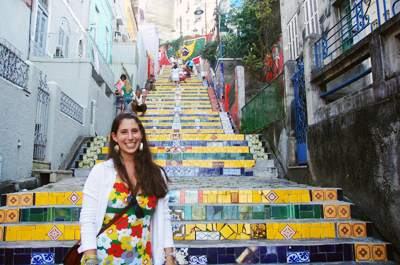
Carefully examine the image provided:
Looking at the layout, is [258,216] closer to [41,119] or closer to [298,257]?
[298,257]

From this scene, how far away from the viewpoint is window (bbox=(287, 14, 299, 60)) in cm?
1063

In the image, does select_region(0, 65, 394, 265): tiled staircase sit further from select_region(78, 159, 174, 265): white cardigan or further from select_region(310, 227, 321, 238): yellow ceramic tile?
select_region(78, 159, 174, 265): white cardigan

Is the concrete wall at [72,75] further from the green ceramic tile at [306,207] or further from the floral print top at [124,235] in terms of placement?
the floral print top at [124,235]

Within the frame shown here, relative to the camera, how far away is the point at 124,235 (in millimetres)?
1636

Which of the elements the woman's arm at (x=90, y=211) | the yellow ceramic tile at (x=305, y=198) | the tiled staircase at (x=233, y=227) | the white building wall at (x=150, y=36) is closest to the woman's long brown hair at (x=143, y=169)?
the woman's arm at (x=90, y=211)

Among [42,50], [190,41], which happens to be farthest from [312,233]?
A: [190,41]

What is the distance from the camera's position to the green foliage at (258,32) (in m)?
13.7

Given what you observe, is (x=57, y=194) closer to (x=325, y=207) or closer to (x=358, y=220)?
(x=325, y=207)

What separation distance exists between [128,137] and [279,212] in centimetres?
249

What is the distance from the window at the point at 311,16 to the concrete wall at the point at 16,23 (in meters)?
8.47

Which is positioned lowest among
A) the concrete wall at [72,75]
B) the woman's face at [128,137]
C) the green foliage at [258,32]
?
the woman's face at [128,137]

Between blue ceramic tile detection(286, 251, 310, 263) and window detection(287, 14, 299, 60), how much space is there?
878cm

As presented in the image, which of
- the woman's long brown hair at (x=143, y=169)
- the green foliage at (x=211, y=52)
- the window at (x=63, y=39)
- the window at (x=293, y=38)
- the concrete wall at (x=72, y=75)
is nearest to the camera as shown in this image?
the woman's long brown hair at (x=143, y=169)

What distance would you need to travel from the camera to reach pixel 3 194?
12.6 ft
